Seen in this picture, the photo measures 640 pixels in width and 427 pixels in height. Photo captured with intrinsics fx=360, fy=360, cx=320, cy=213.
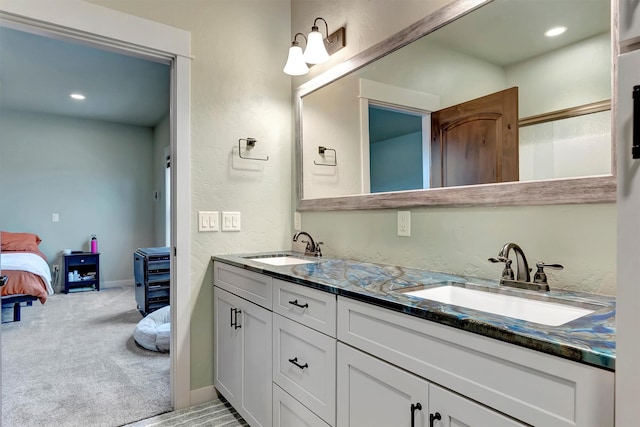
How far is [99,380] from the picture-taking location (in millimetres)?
2424

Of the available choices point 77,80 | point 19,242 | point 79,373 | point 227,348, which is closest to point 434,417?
point 227,348

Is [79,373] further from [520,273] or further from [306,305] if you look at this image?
[520,273]

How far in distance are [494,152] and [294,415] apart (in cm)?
128

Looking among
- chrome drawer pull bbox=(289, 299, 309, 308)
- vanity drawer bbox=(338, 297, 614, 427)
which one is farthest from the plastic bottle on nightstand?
vanity drawer bbox=(338, 297, 614, 427)

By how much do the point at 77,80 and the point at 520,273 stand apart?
185 inches

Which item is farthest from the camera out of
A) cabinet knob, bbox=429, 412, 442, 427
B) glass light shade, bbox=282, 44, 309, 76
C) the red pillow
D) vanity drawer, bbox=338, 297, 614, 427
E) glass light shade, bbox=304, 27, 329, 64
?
the red pillow

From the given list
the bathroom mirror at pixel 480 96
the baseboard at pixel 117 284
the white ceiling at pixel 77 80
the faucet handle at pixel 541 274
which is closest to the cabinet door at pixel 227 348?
the bathroom mirror at pixel 480 96

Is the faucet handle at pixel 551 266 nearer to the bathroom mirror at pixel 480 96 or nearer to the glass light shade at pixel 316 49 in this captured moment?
the bathroom mirror at pixel 480 96

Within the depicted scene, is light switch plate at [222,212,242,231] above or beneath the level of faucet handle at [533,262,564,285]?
above

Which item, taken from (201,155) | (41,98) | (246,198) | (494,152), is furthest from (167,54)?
(41,98)

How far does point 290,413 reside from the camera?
146 cm

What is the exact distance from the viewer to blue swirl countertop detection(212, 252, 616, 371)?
2.16ft

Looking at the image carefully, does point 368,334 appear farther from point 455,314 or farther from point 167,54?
point 167,54

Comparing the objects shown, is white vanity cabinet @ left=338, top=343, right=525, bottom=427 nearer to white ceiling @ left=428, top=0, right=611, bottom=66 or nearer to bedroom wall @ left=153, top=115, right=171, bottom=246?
white ceiling @ left=428, top=0, right=611, bottom=66
